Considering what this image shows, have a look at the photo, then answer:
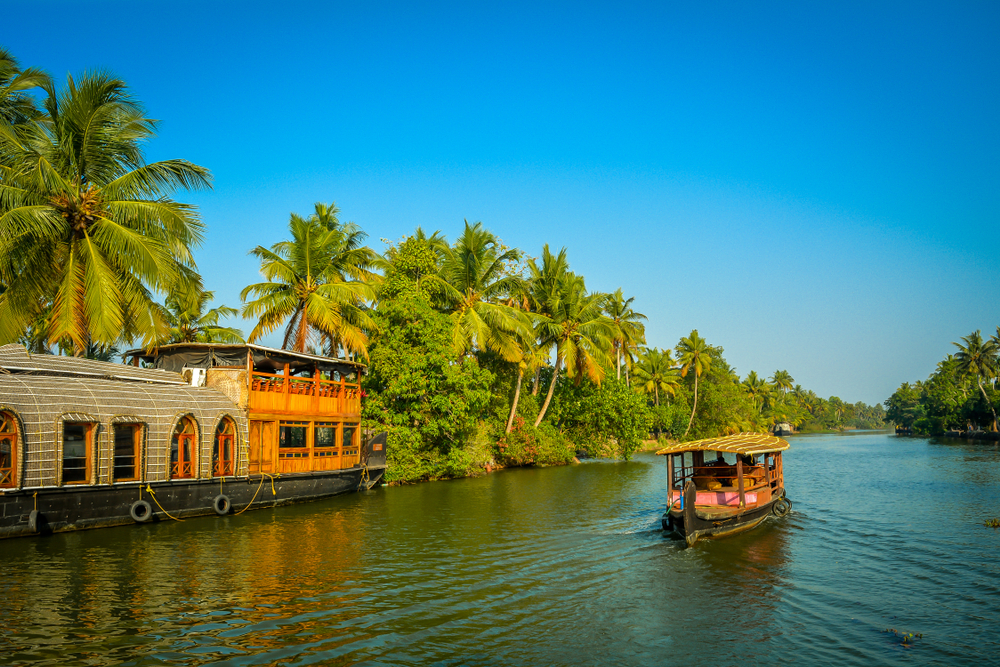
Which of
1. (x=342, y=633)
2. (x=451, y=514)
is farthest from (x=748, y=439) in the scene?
(x=342, y=633)

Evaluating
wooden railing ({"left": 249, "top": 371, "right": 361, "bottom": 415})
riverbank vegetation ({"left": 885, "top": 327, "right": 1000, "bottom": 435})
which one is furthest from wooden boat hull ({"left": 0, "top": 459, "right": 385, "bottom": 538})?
riverbank vegetation ({"left": 885, "top": 327, "right": 1000, "bottom": 435})

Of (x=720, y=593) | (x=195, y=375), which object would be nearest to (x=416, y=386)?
(x=195, y=375)

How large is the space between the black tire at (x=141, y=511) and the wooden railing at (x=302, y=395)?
4573 millimetres

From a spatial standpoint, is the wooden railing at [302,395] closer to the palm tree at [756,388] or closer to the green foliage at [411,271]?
the green foliage at [411,271]

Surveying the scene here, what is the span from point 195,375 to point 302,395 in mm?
3680

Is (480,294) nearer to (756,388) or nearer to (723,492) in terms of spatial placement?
(723,492)

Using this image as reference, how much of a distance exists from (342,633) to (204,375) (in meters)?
13.9

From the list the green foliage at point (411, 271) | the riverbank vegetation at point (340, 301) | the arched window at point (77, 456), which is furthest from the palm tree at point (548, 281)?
the arched window at point (77, 456)

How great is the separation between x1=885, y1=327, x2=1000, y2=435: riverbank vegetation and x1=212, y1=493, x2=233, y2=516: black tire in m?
75.8

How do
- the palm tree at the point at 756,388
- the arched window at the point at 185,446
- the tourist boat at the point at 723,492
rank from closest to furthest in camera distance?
the tourist boat at the point at 723,492 < the arched window at the point at 185,446 < the palm tree at the point at 756,388

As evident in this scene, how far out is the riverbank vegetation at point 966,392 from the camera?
230 feet

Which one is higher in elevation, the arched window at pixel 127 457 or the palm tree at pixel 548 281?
the palm tree at pixel 548 281

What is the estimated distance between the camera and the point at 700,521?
50.6 feet

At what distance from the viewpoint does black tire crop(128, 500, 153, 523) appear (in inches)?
667
